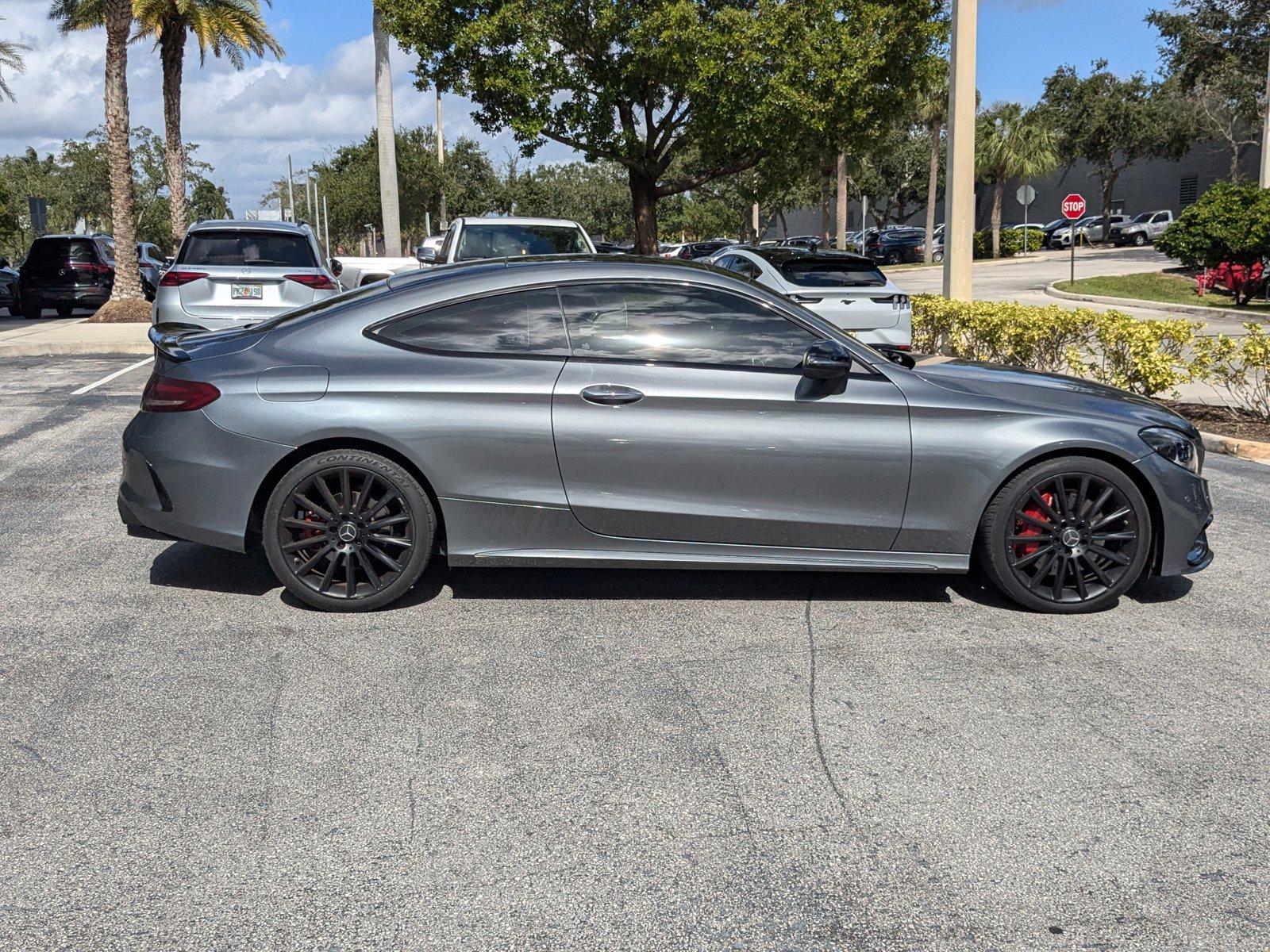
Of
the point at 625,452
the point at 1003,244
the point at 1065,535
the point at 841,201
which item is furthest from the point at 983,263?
the point at 625,452

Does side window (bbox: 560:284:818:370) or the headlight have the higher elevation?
side window (bbox: 560:284:818:370)

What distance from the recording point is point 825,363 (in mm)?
5223

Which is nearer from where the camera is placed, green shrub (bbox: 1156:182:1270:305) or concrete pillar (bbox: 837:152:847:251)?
green shrub (bbox: 1156:182:1270:305)

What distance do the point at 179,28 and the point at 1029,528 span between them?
30.1 metres

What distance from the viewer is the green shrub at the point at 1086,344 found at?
1026 centimetres

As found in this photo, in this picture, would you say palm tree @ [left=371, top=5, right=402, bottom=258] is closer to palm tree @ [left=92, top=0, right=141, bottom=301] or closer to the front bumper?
palm tree @ [left=92, top=0, right=141, bottom=301]

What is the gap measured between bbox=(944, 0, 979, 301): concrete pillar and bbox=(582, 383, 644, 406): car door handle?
10.3m

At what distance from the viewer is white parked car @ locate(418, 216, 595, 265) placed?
14.7m

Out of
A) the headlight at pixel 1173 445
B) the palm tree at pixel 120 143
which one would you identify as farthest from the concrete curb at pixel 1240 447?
the palm tree at pixel 120 143

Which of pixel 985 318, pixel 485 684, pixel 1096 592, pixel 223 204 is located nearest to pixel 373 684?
pixel 485 684

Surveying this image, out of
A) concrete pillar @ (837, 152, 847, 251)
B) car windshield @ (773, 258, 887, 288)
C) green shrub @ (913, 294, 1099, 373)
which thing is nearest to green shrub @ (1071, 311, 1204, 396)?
green shrub @ (913, 294, 1099, 373)

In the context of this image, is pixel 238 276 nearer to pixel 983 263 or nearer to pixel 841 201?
pixel 841 201

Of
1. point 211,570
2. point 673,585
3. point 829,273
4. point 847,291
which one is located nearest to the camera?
point 673,585

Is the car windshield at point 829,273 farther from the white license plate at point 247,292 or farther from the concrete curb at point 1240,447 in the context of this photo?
the white license plate at point 247,292
